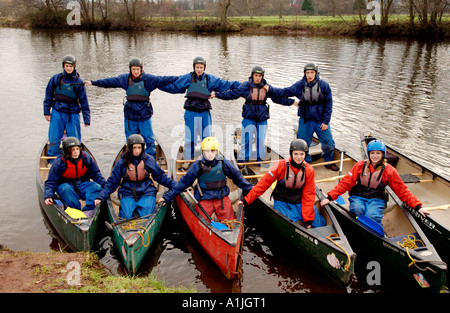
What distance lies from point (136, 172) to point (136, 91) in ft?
8.06

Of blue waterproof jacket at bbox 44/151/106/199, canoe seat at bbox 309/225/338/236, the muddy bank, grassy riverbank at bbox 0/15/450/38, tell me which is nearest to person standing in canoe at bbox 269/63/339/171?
canoe seat at bbox 309/225/338/236

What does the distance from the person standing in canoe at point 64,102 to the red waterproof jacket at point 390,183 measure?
544 cm

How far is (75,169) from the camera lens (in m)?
6.09

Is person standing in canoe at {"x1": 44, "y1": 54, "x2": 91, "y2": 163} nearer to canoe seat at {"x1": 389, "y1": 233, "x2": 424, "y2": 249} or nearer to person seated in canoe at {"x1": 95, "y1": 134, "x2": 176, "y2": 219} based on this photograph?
person seated in canoe at {"x1": 95, "y1": 134, "x2": 176, "y2": 219}

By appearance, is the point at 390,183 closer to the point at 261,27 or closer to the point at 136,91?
the point at 136,91

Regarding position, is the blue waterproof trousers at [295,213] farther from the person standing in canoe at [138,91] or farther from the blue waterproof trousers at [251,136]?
the person standing in canoe at [138,91]

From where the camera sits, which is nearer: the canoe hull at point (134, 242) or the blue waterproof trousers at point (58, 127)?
the canoe hull at point (134, 242)

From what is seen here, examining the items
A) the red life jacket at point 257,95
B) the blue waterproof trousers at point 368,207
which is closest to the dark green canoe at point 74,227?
the red life jacket at point 257,95

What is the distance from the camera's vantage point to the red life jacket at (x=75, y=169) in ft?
19.8

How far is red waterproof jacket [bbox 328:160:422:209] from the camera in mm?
5543

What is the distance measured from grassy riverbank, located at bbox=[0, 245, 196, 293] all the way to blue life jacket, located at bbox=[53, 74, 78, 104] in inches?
144
